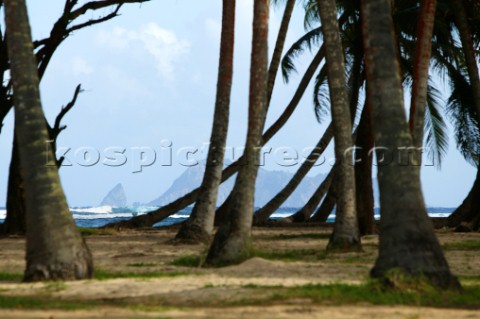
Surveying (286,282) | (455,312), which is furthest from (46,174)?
(455,312)

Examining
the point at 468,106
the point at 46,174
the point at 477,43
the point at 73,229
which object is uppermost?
the point at 477,43

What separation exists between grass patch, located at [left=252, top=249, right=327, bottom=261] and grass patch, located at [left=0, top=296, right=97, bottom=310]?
4.80 meters

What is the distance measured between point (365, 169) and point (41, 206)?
1064 cm

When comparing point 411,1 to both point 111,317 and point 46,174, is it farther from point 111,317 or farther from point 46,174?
point 111,317

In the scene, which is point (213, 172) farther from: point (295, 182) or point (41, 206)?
point (295, 182)

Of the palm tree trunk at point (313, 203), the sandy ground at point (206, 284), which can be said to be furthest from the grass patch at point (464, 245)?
the palm tree trunk at point (313, 203)

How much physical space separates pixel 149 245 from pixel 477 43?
43.6 feet

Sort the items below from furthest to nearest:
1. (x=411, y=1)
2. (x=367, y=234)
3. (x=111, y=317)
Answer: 1. (x=411, y=1)
2. (x=367, y=234)
3. (x=111, y=317)

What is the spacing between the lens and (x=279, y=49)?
23484 millimetres

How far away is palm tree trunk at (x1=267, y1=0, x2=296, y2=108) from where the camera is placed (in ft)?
73.8

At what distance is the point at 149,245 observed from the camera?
61.7 feet

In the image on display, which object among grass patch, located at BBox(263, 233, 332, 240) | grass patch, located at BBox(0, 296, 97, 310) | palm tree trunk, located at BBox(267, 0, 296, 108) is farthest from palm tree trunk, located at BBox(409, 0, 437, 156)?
grass patch, located at BBox(0, 296, 97, 310)

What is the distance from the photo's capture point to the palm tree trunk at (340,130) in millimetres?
16375

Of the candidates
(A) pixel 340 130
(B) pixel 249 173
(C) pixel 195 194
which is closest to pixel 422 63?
(A) pixel 340 130
